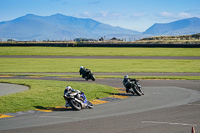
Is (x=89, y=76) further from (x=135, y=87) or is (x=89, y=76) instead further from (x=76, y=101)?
(x=76, y=101)

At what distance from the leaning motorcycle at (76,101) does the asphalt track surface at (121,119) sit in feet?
1.25

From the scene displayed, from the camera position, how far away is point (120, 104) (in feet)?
63.7

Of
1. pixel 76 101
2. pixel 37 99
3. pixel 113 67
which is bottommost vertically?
pixel 113 67

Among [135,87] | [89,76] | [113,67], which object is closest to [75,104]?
[135,87]

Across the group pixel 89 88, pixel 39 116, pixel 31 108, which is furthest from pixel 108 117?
pixel 89 88

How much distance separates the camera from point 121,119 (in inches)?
591

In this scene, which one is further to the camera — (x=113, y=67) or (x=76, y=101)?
(x=113, y=67)

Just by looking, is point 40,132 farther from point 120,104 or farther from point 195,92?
point 195,92

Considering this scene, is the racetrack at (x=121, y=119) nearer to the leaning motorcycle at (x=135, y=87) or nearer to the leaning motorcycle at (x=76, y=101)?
the leaning motorcycle at (x=76, y=101)

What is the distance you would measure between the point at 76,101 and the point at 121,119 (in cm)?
342

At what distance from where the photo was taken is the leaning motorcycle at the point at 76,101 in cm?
1741

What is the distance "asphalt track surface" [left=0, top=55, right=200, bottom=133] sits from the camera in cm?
1314

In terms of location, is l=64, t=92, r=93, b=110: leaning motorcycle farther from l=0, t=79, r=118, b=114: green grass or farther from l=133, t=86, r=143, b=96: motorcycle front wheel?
l=133, t=86, r=143, b=96: motorcycle front wheel

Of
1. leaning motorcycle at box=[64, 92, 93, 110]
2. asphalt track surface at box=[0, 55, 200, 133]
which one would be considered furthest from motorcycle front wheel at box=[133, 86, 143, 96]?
leaning motorcycle at box=[64, 92, 93, 110]
